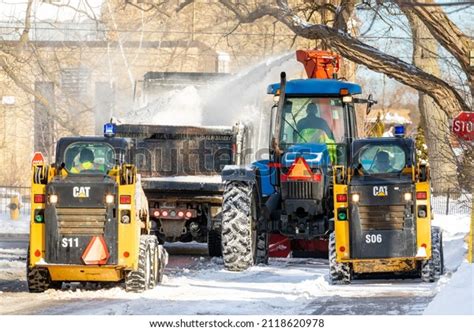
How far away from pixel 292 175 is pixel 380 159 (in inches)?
61.6

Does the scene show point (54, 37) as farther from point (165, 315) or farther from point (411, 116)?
point (411, 116)

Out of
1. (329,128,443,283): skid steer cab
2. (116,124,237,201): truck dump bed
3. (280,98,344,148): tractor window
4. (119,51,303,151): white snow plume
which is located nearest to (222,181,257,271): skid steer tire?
(280,98,344,148): tractor window

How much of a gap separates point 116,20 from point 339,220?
101 ft

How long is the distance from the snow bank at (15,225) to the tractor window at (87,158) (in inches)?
547

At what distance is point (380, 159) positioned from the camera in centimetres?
1620

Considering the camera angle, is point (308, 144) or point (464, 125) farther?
point (464, 125)

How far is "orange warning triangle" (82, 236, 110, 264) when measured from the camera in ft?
48.3

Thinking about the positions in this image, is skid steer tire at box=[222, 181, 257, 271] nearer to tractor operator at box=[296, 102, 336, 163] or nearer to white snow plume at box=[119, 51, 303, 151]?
tractor operator at box=[296, 102, 336, 163]

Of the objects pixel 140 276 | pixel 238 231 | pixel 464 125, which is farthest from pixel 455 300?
pixel 464 125

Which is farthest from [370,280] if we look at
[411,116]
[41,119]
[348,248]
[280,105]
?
[411,116]

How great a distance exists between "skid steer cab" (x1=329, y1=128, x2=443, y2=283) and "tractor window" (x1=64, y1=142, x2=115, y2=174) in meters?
2.84

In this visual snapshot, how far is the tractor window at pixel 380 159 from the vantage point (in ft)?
52.9

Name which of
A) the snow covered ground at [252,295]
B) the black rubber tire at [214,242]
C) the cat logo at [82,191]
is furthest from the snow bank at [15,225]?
the cat logo at [82,191]

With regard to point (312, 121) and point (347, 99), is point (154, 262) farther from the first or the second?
point (347, 99)
